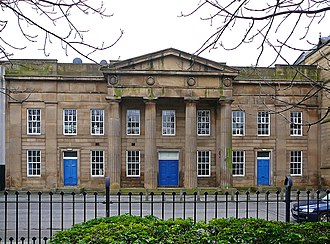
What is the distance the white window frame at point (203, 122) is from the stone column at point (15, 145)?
14.7m

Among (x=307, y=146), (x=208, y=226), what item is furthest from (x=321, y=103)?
(x=208, y=226)

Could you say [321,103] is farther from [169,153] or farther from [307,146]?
[169,153]

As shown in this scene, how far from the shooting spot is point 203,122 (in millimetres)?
38094

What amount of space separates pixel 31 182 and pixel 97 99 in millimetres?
8642

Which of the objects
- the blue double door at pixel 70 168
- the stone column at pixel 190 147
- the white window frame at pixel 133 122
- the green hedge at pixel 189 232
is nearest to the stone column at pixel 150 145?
the white window frame at pixel 133 122

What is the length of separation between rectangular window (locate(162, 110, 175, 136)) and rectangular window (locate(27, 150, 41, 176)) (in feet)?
34.6

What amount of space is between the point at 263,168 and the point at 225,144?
513 cm

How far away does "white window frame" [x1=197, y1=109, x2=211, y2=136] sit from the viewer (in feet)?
125

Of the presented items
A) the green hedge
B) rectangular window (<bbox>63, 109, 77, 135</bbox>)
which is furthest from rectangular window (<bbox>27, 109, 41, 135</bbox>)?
the green hedge

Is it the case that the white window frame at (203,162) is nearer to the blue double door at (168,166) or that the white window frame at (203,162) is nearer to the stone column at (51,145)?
the blue double door at (168,166)

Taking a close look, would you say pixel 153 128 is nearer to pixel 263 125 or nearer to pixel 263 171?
pixel 263 125

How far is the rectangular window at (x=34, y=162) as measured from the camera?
119ft

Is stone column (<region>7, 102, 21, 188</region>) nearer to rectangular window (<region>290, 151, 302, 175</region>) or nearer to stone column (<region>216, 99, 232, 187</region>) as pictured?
stone column (<region>216, 99, 232, 187</region>)

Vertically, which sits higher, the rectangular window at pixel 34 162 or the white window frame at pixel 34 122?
the white window frame at pixel 34 122
